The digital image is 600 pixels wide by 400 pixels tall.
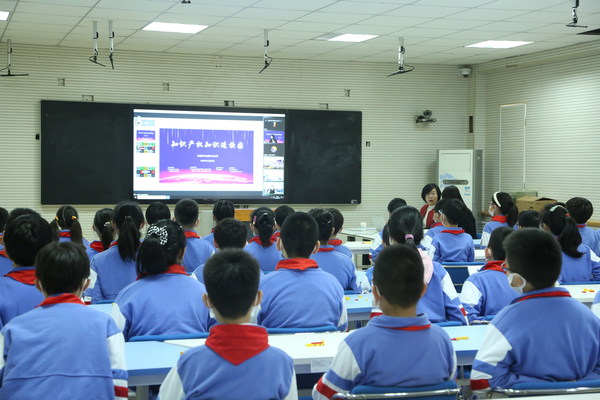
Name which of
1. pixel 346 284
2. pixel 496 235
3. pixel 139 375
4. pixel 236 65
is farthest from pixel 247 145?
pixel 139 375

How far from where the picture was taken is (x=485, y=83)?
12141 mm

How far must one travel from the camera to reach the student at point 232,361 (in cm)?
206

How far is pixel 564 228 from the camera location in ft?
16.5

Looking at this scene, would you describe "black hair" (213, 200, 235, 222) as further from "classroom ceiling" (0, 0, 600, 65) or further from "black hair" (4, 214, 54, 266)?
"black hair" (4, 214, 54, 266)

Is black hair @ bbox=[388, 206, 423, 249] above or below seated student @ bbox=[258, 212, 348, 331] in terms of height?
above

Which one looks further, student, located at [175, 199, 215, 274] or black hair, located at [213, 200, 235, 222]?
black hair, located at [213, 200, 235, 222]

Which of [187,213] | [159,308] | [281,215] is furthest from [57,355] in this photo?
Result: [281,215]

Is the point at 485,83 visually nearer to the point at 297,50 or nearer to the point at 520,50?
the point at 520,50

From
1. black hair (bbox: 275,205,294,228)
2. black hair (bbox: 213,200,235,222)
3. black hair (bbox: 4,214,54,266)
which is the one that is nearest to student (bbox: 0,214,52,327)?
black hair (bbox: 4,214,54,266)

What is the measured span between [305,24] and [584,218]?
3936 millimetres

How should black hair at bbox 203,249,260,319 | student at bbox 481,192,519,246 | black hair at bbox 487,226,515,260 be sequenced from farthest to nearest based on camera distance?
1. student at bbox 481,192,519,246
2. black hair at bbox 487,226,515,260
3. black hair at bbox 203,249,260,319

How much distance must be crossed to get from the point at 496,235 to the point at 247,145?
716 cm

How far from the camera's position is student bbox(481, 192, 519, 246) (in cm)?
728

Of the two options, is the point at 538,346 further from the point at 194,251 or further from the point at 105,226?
the point at 105,226
